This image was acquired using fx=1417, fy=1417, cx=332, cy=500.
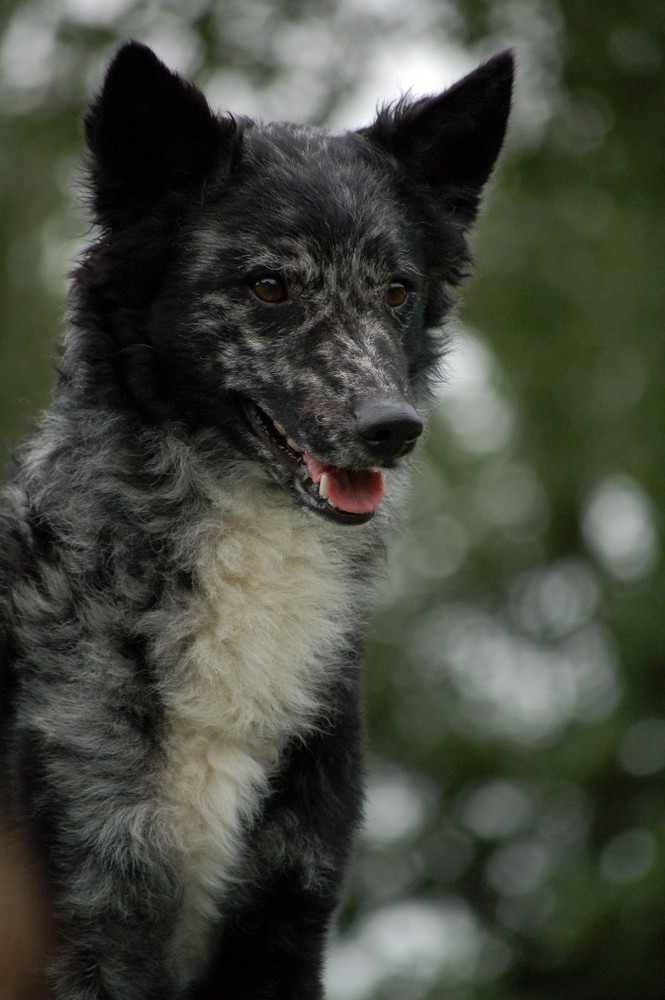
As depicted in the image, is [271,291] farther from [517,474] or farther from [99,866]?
[517,474]

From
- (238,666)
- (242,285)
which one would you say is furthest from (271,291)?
(238,666)

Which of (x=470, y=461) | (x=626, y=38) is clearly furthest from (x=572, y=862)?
(x=626, y=38)

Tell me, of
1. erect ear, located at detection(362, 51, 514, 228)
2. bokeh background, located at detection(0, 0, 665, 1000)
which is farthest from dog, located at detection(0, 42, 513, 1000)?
bokeh background, located at detection(0, 0, 665, 1000)

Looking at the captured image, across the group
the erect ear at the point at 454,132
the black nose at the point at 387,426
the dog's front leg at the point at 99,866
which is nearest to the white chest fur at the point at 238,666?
the dog's front leg at the point at 99,866

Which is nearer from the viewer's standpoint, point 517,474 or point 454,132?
point 454,132

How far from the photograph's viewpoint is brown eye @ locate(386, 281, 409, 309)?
17.3ft

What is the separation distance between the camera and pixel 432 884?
663 inches

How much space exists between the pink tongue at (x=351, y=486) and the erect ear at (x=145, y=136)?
116 cm

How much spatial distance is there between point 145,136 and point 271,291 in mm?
723

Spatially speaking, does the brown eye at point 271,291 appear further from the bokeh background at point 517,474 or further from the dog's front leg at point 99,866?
the bokeh background at point 517,474

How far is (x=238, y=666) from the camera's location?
491 cm

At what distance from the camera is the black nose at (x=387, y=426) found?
468 cm

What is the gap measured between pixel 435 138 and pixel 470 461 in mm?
12304

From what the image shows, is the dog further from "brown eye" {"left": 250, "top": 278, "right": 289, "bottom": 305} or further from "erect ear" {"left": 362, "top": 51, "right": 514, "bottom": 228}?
"erect ear" {"left": 362, "top": 51, "right": 514, "bottom": 228}
